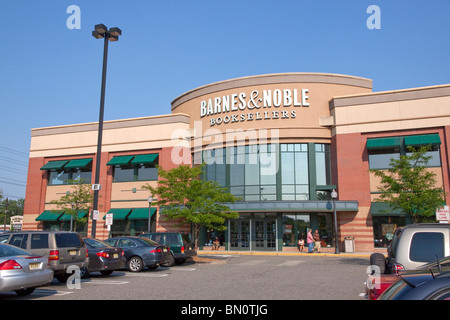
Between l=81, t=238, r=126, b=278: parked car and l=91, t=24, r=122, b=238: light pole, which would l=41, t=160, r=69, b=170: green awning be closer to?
l=91, t=24, r=122, b=238: light pole

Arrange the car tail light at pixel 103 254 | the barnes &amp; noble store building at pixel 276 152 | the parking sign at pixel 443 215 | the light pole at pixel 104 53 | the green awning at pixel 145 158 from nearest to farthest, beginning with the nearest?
the car tail light at pixel 103 254
the parking sign at pixel 443 215
the light pole at pixel 104 53
the barnes &amp; noble store building at pixel 276 152
the green awning at pixel 145 158

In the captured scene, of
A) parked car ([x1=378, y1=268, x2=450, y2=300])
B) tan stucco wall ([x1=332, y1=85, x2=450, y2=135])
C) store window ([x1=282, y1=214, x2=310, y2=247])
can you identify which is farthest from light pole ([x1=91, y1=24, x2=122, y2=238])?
tan stucco wall ([x1=332, y1=85, x2=450, y2=135])

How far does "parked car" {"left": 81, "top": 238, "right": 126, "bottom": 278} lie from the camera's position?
13.7 metres

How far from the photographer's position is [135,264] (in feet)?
54.0

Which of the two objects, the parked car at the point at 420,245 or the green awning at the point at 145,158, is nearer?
the parked car at the point at 420,245

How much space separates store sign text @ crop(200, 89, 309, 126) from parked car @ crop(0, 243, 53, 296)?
83.3ft

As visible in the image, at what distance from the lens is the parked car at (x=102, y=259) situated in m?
13.7

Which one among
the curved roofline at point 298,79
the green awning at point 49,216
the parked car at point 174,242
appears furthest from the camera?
the green awning at point 49,216

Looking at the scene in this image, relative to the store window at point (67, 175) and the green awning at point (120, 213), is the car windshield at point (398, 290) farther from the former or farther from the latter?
the store window at point (67, 175)

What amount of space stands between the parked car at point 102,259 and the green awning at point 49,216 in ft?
82.0

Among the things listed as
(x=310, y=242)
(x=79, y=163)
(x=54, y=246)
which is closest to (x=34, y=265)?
(x=54, y=246)

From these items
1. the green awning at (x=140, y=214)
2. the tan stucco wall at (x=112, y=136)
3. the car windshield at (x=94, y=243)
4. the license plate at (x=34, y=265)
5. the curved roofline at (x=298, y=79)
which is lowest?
the license plate at (x=34, y=265)

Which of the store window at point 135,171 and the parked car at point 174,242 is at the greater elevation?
the store window at point 135,171

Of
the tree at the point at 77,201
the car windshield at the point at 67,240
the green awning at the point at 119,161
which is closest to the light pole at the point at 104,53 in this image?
the car windshield at the point at 67,240
